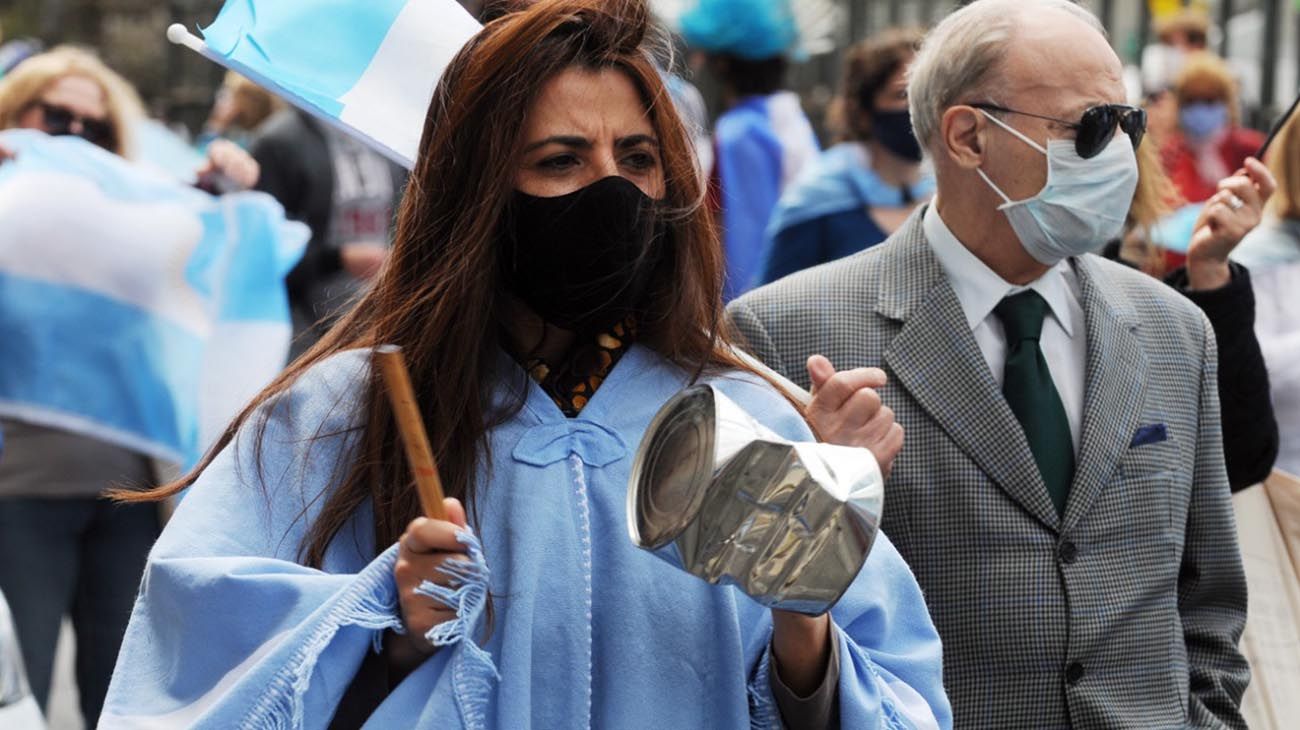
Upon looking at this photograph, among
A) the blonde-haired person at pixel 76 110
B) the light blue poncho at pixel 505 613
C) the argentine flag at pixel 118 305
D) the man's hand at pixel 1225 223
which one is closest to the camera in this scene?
the light blue poncho at pixel 505 613

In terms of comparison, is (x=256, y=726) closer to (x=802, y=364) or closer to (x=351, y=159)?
(x=802, y=364)

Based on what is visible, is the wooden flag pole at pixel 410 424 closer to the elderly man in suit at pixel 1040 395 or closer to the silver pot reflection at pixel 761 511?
the silver pot reflection at pixel 761 511

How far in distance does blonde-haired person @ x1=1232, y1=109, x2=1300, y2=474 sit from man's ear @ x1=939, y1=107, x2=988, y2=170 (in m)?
1.12

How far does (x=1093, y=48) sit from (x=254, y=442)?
1.61m

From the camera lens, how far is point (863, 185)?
6320 millimetres

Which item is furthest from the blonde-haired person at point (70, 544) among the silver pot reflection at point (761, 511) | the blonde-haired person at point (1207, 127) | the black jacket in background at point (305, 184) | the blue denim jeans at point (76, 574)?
the blonde-haired person at point (1207, 127)

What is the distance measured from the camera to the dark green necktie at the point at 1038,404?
3.26 m

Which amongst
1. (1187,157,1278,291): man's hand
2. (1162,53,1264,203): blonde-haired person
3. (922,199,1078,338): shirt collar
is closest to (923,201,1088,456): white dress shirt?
(922,199,1078,338): shirt collar

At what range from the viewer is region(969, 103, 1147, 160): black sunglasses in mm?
3348

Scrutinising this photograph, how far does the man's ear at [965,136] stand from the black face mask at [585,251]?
909mm

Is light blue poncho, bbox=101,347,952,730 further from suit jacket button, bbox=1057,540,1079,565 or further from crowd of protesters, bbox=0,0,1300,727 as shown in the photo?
suit jacket button, bbox=1057,540,1079,565

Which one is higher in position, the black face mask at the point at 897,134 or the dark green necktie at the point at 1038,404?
the dark green necktie at the point at 1038,404

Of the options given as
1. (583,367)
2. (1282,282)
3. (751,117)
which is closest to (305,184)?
(751,117)

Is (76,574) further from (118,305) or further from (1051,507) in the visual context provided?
(1051,507)
